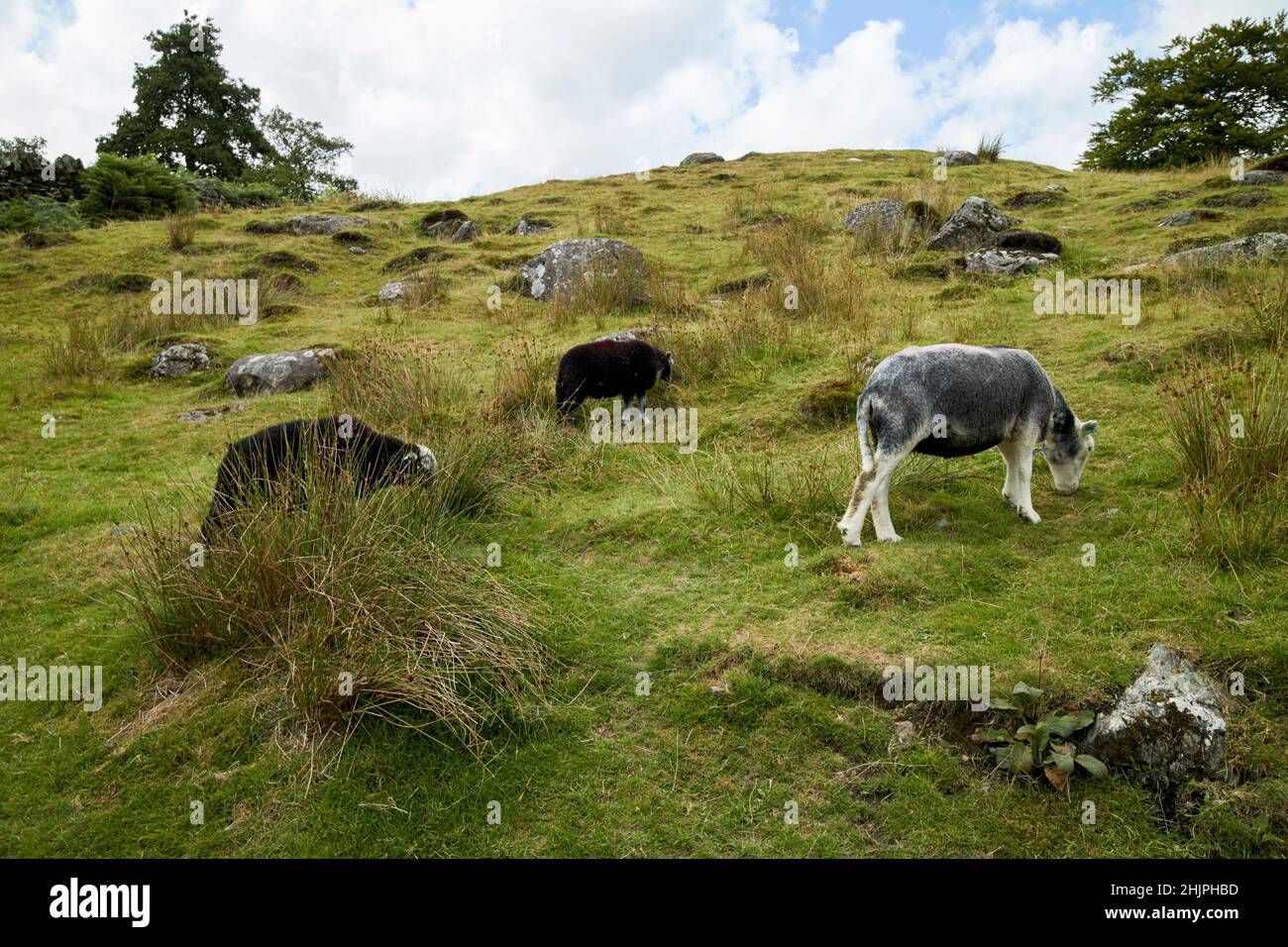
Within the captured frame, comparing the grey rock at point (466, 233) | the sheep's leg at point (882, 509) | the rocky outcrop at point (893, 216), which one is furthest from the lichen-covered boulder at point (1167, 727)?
the grey rock at point (466, 233)

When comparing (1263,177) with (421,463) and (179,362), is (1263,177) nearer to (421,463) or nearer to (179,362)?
(421,463)

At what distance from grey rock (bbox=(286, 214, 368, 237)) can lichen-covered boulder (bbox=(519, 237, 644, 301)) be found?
9.48 metres

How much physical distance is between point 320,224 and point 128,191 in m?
6.47

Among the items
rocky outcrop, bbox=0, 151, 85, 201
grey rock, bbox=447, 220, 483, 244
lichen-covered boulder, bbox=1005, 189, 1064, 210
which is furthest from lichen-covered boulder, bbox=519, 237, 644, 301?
rocky outcrop, bbox=0, 151, 85, 201

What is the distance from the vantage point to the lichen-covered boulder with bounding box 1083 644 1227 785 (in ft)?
13.3

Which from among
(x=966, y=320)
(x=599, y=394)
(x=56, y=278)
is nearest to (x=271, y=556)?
(x=599, y=394)

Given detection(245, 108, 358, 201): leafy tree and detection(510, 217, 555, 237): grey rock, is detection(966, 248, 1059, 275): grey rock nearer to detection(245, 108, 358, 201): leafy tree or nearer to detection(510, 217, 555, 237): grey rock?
detection(510, 217, 555, 237): grey rock

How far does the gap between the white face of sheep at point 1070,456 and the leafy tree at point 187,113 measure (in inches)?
1650

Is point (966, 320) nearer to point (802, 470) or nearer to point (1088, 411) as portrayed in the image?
point (1088, 411)

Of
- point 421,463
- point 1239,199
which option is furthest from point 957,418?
point 1239,199

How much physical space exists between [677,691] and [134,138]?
46.2 metres

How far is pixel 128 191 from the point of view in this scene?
25.4 meters
